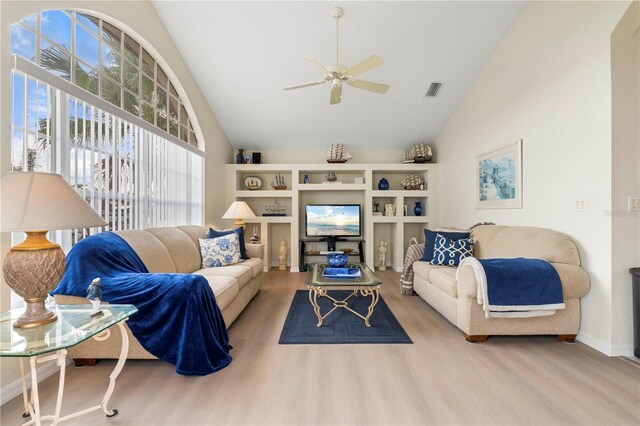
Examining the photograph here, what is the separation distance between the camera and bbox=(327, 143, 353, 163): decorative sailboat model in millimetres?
5449

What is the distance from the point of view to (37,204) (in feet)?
4.57

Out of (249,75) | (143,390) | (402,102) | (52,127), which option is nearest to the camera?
(143,390)

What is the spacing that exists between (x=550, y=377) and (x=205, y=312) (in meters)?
2.44

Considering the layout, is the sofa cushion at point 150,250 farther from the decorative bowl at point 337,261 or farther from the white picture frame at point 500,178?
the white picture frame at point 500,178

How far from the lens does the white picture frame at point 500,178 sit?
3.41 meters

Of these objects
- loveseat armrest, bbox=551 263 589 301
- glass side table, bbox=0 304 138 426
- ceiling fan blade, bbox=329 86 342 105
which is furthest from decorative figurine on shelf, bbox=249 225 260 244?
loveseat armrest, bbox=551 263 589 301

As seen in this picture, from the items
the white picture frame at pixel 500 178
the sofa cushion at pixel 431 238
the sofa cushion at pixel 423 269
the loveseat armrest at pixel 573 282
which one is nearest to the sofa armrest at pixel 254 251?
the sofa cushion at pixel 423 269

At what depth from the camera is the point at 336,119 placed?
498cm

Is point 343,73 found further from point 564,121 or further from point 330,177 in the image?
point 330,177

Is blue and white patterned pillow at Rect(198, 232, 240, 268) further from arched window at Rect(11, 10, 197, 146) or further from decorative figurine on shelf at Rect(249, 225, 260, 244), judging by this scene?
arched window at Rect(11, 10, 197, 146)

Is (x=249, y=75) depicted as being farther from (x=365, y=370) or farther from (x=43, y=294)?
(x=365, y=370)

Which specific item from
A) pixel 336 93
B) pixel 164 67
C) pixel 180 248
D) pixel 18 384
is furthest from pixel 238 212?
pixel 18 384

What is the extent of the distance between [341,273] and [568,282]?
1978 millimetres

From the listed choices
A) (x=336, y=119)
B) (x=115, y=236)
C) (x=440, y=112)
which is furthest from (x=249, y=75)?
(x=440, y=112)
